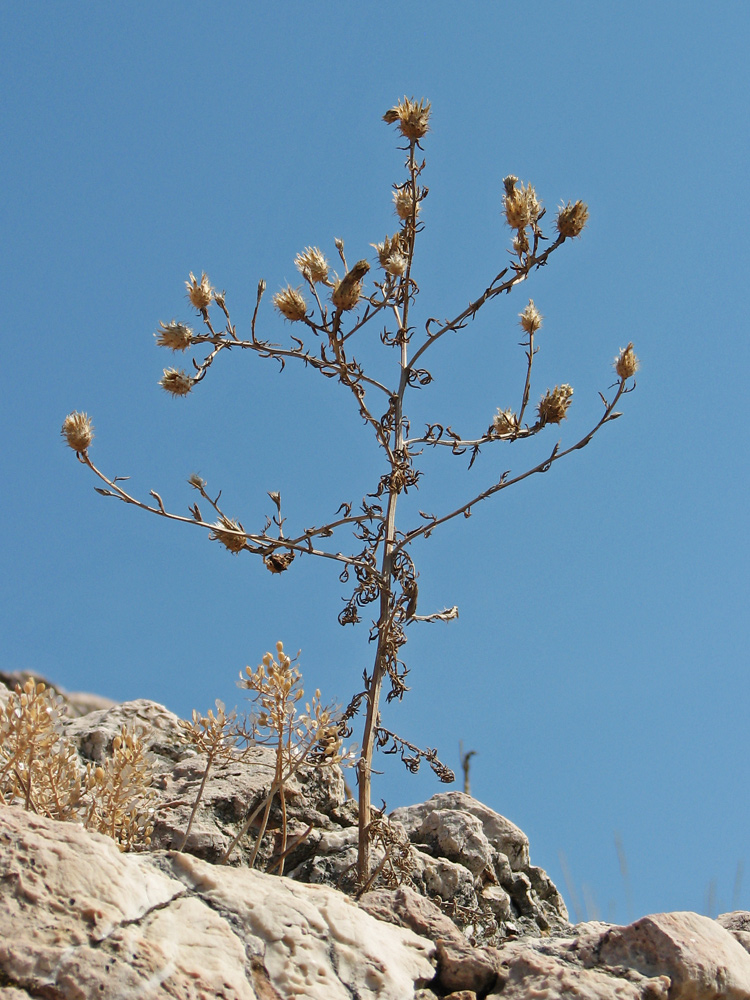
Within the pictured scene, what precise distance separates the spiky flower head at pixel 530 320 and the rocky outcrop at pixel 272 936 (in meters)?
2.27

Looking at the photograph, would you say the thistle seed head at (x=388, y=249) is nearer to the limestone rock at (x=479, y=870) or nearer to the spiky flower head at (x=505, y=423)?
the spiky flower head at (x=505, y=423)

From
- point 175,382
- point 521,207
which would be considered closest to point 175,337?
point 175,382

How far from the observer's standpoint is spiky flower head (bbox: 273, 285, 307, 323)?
4051mm

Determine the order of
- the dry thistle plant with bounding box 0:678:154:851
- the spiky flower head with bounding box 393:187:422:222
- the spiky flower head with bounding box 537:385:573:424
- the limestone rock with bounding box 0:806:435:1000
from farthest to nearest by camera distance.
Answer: the spiky flower head with bounding box 393:187:422:222 → the spiky flower head with bounding box 537:385:573:424 → the dry thistle plant with bounding box 0:678:154:851 → the limestone rock with bounding box 0:806:435:1000

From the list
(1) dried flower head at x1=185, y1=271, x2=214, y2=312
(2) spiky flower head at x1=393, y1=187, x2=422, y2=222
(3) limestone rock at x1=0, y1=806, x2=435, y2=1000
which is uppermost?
(2) spiky flower head at x1=393, y1=187, x2=422, y2=222

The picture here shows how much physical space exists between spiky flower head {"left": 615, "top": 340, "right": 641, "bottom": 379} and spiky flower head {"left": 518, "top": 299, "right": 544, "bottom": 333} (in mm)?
411

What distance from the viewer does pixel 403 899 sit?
10.3ft

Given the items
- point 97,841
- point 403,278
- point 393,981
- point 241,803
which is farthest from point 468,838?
point 403,278

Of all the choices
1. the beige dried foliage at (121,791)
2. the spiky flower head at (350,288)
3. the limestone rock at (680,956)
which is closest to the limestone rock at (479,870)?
the limestone rock at (680,956)

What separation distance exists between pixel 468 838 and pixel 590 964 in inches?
53.3

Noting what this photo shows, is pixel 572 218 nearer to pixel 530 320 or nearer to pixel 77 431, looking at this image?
pixel 530 320

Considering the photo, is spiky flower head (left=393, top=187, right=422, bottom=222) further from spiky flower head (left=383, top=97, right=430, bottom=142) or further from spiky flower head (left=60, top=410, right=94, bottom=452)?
spiky flower head (left=60, top=410, right=94, bottom=452)

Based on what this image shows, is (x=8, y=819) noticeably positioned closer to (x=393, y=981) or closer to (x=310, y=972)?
(x=310, y=972)

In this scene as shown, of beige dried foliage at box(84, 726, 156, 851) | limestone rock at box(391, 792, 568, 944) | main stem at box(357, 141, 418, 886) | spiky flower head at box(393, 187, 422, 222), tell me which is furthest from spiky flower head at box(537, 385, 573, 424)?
beige dried foliage at box(84, 726, 156, 851)
